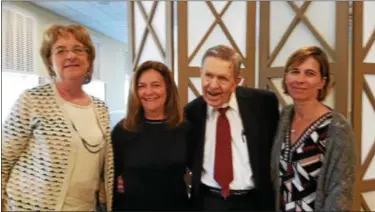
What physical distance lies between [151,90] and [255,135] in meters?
0.50

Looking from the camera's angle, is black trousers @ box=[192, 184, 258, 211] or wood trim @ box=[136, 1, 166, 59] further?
wood trim @ box=[136, 1, 166, 59]

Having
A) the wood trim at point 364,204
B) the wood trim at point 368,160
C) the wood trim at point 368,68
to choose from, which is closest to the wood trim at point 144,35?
the wood trim at point 368,68

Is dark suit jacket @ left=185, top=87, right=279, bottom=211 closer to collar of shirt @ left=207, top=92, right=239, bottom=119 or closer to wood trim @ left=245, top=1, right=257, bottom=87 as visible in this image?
collar of shirt @ left=207, top=92, right=239, bottom=119

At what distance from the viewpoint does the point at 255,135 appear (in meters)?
1.58

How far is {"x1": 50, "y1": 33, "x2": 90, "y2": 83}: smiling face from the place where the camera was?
4.47ft

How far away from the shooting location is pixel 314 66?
1.42 metres

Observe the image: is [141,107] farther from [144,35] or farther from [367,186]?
[367,186]

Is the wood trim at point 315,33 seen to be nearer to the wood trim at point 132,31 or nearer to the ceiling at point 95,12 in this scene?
the wood trim at point 132,31

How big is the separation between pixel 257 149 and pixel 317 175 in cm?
28

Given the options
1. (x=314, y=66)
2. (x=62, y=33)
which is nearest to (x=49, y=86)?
(x=62, y=33)

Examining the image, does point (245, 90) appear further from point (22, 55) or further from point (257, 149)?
point (22, 55)

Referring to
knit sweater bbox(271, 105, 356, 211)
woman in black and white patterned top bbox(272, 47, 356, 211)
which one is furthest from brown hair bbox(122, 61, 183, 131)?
knit sweater bbox(271, 105, 356, 211)

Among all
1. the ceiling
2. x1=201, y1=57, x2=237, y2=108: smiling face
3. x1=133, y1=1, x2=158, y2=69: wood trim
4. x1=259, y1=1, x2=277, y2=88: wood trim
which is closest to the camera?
x1=201, y1=57, x2=237, y2=108: smiling face

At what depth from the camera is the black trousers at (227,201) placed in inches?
60.7
